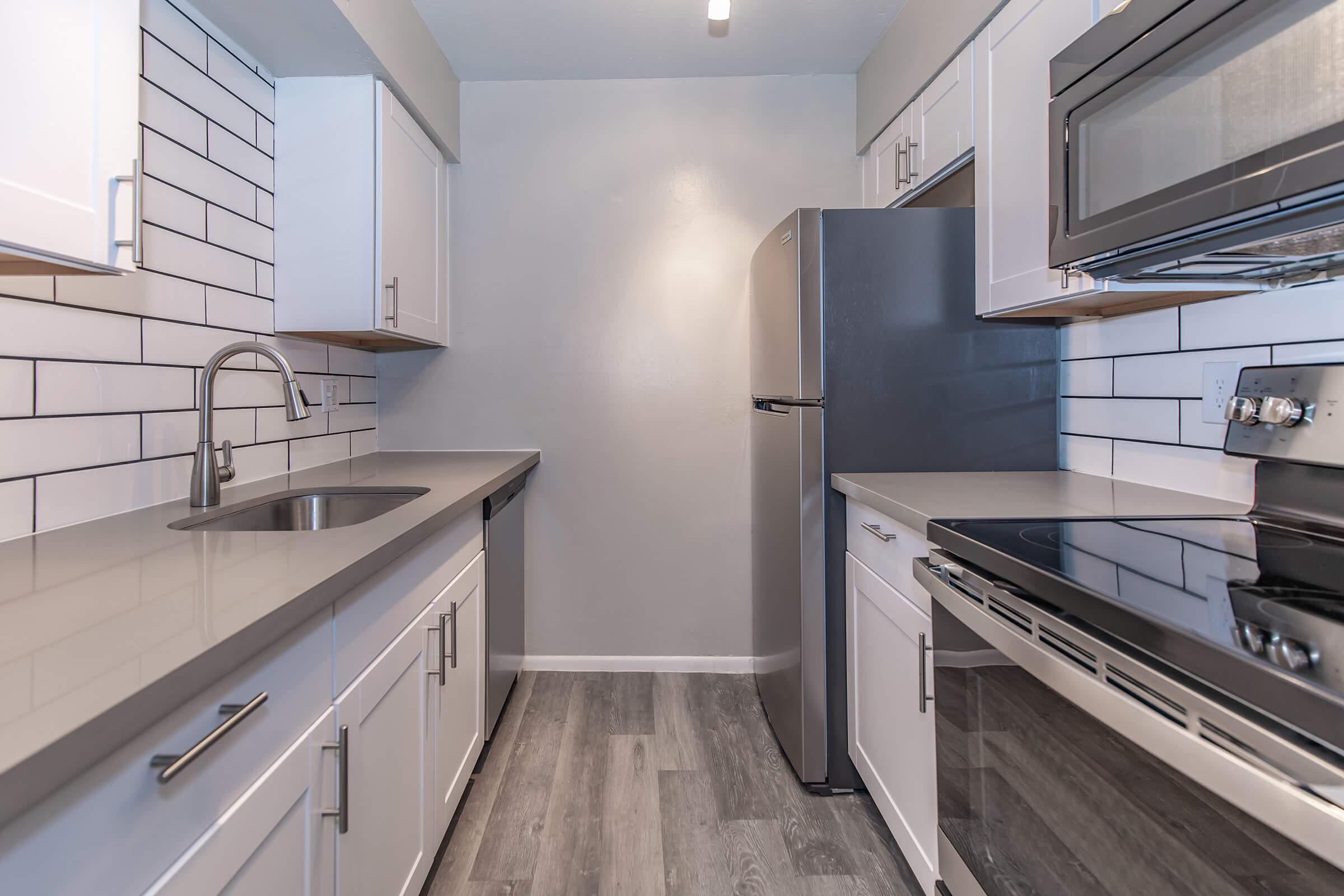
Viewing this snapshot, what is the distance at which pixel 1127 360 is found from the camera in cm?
160

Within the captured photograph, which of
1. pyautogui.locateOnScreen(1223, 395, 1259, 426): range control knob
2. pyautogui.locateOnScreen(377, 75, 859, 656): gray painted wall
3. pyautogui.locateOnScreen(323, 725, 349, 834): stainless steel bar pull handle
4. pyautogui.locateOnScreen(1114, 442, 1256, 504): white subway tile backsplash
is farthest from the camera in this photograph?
pyautogui.locateOnScreen(377, 75, 859, 656): gray painted wall

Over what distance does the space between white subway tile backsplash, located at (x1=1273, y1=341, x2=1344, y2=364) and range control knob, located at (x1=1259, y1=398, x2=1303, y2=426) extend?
0.09 meters

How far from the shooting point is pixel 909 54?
2137 millimetres

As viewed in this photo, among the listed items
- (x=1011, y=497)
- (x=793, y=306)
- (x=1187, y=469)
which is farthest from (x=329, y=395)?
(x=1187, y=469)

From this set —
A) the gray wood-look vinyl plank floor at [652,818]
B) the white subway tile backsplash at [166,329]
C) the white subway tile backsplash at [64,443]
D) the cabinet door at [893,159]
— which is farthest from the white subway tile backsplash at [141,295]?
the cabinet door at [893,159]

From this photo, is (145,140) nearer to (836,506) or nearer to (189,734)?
(189,734)

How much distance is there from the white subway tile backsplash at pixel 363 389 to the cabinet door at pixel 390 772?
4.41 feet

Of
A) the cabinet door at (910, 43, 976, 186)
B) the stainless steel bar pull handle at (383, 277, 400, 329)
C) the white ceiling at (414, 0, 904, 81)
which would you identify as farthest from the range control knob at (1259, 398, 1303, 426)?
the stainless steel bar pull handle at (383, 277, 400, 329)

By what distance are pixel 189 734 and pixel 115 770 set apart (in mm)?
89

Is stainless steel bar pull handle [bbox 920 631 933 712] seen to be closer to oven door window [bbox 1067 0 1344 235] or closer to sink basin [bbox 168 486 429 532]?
oven door window [bbox 1067 0 1344 235]

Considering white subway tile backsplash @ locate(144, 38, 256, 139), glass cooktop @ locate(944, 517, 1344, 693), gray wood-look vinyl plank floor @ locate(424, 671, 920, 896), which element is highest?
white subway tile backsplash @ locate(144, 38, 256, 139)

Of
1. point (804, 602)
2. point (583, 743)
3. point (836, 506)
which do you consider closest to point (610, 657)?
point (583, 743)

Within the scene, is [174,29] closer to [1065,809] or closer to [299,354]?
[299,354]

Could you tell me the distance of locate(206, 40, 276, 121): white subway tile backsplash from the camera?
166 centimetres
